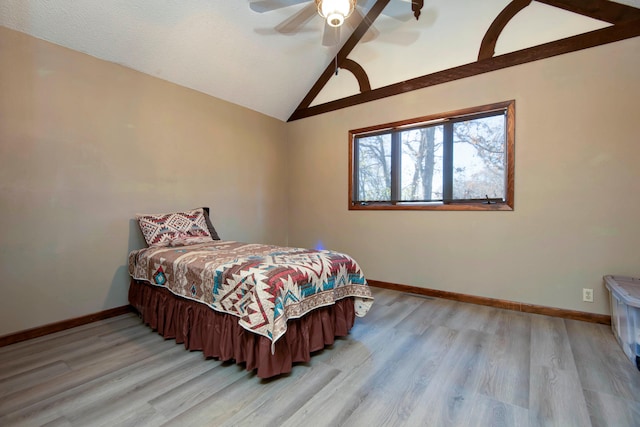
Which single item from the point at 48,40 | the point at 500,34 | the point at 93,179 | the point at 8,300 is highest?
the point at 500,34

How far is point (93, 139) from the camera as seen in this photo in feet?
8.50

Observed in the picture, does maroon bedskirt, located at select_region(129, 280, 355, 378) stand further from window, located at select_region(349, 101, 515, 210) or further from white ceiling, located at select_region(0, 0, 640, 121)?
white ceiling, located at select_region(0, 0, 640, 121)

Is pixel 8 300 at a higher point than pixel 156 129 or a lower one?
lower

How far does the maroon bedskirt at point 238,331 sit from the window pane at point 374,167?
182cm

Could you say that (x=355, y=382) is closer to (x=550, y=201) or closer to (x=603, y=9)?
(x=550, y=201)

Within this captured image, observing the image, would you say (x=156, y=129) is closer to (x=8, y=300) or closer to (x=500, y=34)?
(x=8, y=300)

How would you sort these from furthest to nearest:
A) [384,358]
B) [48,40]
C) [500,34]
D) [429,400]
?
[500,34]
[48,40]
[384,358]
[429,400]

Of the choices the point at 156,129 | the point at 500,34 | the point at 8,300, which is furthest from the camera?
the point at 156,129

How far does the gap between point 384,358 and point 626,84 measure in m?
2.94

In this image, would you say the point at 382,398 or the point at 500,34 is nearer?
the point at 382,398

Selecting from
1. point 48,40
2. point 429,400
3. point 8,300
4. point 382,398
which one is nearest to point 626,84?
point 429,400

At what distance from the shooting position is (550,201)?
2568mm

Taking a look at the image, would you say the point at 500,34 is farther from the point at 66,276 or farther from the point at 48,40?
the point at 66,276

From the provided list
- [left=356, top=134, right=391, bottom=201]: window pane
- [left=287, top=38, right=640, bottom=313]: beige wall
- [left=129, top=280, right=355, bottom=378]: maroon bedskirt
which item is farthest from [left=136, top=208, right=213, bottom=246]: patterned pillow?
[left=287, top=38, right=640, bottom=313]: beige wall
